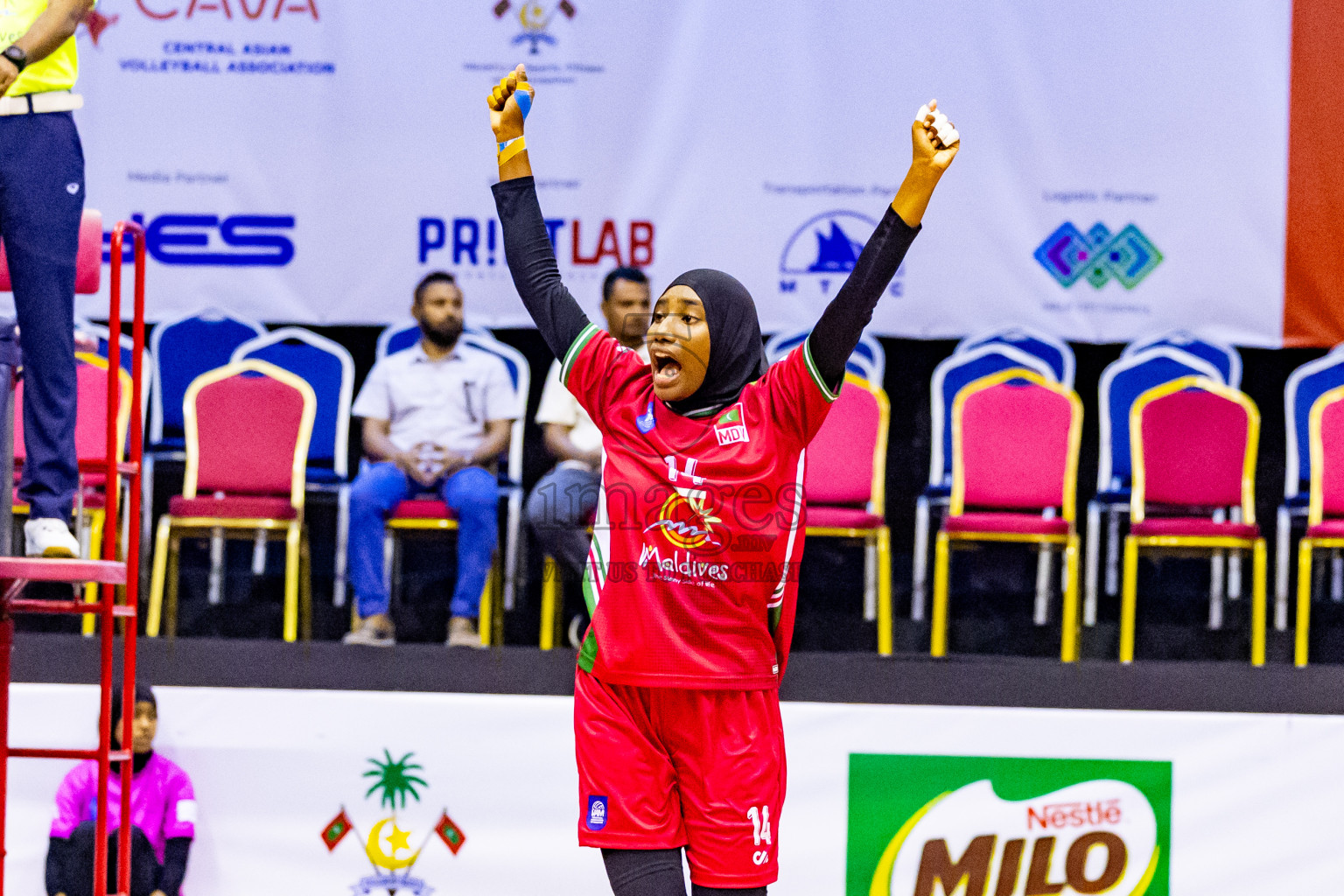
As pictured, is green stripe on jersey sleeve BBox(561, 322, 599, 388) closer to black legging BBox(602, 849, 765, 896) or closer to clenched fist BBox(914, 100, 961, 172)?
clenched fist BBox(914, 100, 961, 172)

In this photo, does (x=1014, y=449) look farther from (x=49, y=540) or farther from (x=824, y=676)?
(x=49, y=540)

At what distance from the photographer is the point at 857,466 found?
223 inches

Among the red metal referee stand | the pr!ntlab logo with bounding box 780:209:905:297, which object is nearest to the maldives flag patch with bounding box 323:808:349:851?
the red metal referee stand

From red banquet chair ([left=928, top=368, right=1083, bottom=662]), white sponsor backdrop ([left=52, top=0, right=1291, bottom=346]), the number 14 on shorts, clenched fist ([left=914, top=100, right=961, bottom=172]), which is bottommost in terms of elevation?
the number 14 on shorts

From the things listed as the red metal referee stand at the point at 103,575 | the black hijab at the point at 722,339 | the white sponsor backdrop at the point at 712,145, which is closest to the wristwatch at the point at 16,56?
the red metal referee stand at the point at 103,575

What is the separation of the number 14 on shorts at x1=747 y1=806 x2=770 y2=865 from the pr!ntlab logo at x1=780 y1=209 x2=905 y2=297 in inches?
150

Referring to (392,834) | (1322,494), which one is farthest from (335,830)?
(1322,494)

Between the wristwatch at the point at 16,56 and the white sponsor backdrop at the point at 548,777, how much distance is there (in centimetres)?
185

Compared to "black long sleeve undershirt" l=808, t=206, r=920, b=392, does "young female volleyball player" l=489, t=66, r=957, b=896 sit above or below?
below

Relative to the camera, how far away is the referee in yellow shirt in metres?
3.04

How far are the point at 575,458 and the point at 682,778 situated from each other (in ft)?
9.85

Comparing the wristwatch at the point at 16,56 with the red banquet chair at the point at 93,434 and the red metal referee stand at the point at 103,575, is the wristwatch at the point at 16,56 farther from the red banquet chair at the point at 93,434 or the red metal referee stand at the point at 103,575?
the red banquet chair at the point at 93,434

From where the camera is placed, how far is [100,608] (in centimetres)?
297

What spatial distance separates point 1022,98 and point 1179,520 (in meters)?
1.79
